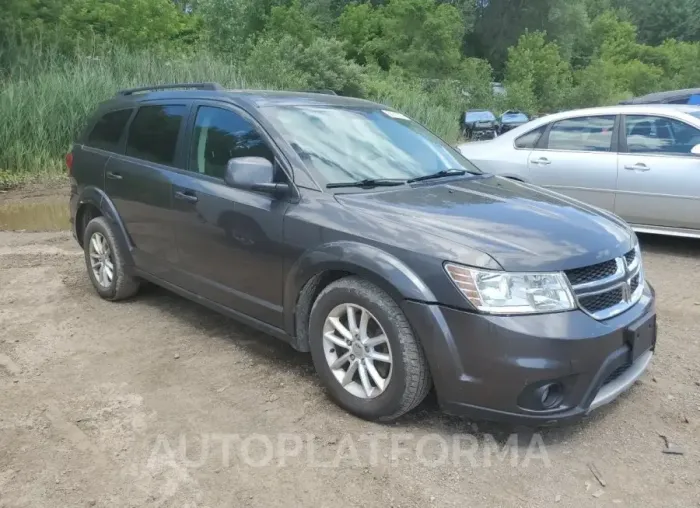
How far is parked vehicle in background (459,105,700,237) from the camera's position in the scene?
6.84 metres

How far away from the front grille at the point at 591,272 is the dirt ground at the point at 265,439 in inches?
32.0

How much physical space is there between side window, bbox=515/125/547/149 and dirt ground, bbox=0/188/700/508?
11.9ft

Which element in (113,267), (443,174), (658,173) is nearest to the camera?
(443,174)

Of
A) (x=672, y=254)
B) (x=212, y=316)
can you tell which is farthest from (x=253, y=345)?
(x=672, y=254)

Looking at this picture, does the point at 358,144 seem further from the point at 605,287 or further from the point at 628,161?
the point at 628,161

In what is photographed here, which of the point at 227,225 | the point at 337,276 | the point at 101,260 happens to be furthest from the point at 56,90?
the point at 337,276

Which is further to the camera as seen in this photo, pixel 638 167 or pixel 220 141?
pixel 638 167

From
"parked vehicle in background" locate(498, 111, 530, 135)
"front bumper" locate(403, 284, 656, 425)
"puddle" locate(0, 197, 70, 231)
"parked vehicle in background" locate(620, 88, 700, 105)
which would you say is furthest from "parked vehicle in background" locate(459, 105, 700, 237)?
"parked vehicle in background" locate(498, 111, 530, 135)

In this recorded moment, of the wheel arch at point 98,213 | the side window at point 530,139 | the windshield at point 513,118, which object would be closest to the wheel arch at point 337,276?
the wheel arch at point 98,213

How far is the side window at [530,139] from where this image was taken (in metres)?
7.89

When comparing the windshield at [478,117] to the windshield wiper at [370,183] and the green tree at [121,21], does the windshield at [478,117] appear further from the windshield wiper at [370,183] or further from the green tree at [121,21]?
the windshield wiper at [370,183]

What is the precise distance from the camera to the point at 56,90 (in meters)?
12.3

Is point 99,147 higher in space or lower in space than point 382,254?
higher

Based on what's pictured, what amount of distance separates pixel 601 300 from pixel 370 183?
4.69 ft
